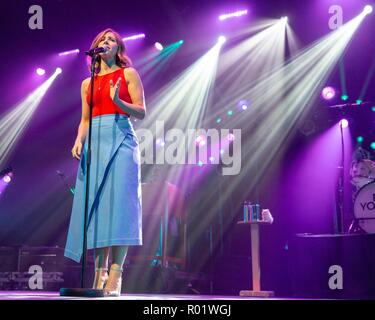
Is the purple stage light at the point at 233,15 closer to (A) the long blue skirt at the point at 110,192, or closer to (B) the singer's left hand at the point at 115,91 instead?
(A) the long blue skirt at the point at 110,192

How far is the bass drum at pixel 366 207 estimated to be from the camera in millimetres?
7098

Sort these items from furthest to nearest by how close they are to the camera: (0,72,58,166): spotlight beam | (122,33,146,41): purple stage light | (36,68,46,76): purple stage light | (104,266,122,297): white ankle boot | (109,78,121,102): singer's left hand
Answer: (0,72,58,166): spotlight beam → (36,68,46,76): purple stage light → (122,33,146,41): purple stage light → (104,266,122,297): white ankle boot → (109,78,121,102): singer's left hand

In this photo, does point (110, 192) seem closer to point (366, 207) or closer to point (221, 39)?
point (366, 207)

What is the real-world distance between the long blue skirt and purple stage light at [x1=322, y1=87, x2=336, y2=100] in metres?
5.18

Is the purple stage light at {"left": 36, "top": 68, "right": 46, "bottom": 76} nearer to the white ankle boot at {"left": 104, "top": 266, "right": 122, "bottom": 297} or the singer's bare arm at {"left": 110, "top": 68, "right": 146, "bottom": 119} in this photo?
the singer's bare arm at {"left": 110, "top": 68, "right": 146, "bottom": 119}

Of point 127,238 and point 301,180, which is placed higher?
point 301,180

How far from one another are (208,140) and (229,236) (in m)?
1.52

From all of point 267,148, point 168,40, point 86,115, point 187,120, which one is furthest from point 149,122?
point 86,115

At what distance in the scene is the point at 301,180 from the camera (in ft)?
28.0

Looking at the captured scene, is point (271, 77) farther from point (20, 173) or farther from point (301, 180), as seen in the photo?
point (20, 173)

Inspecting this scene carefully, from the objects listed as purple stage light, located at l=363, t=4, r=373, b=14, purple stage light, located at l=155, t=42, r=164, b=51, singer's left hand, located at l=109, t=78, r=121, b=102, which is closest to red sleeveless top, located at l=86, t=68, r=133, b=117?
singer's left hand, located at l=109, t=78, r=121, b=102

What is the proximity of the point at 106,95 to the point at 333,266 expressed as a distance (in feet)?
11.5

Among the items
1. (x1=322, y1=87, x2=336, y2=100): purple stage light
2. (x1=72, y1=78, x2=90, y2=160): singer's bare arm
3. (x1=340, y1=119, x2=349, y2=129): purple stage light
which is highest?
(x1=322, y1=87, x2=336, y2=100): purple stage light

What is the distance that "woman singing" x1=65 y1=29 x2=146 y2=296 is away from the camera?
345 centimetres
